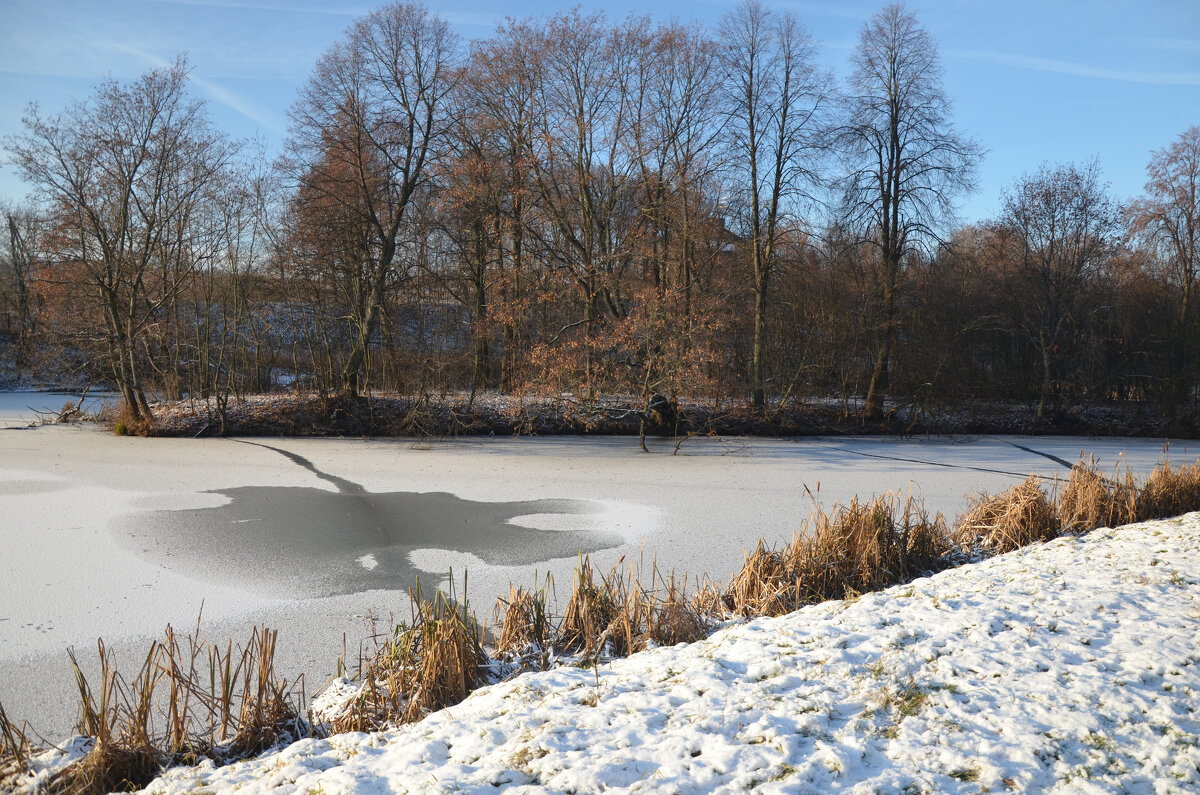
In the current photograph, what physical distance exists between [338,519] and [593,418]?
6775 mm

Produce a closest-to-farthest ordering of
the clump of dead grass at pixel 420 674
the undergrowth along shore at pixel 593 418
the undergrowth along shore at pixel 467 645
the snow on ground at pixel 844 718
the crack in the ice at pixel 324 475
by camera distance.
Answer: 1. the snow on ground at pixel 844 718
2. the undergrowth along shore at pixel 467 645
3. the clump of dead grass at pixel 420 674
4. the crack in the ice at pixel 324 475
5. the undergrowth along shore at pixel 593 418

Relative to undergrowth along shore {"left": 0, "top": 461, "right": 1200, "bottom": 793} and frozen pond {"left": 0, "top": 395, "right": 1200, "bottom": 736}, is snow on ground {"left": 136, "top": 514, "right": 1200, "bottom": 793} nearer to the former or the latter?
undergrowth along shore {"left": 0, "top": 461, "right": 1200, "bottom": 793}

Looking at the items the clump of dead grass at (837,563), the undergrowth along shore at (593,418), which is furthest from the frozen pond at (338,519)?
the undergrowth along shore at (593,418)

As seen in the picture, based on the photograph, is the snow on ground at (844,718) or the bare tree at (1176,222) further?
the bare tree at (1176,222)

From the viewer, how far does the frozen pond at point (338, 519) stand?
462 centimetres

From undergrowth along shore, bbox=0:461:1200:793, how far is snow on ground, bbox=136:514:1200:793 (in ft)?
0.81

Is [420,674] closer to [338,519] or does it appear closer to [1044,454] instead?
[338,519]

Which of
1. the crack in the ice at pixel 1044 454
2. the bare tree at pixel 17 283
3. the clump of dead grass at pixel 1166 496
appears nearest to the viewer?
the clump of dead grass at pixel 1166 496

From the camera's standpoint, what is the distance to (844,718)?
103 inches

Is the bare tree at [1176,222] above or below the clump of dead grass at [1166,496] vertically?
above

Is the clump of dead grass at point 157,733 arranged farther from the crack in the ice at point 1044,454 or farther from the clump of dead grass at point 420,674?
the crack in the ice at point 1044,454

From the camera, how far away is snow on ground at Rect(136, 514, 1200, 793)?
230cm

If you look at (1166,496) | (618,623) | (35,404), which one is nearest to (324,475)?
(618,623)

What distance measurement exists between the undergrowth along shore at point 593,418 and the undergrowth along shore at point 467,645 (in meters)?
6.66
